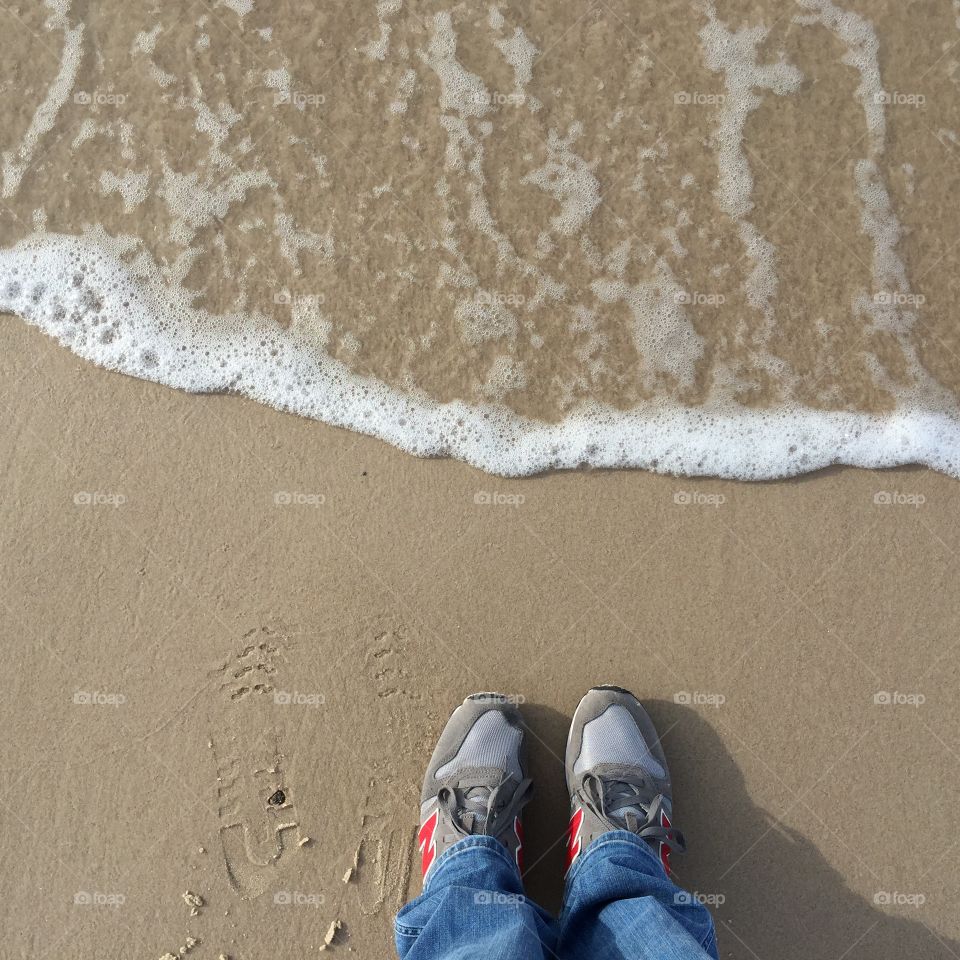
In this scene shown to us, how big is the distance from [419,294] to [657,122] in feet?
3.67

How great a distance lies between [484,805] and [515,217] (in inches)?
83.2

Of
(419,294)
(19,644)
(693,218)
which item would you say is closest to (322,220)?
(419,294)

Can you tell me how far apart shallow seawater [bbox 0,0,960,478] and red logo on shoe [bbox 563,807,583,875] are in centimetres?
120

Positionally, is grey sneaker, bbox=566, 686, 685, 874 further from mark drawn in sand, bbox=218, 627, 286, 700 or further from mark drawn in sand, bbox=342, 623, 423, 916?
mark drawn in sand, bbox=218, 627, 286, 700

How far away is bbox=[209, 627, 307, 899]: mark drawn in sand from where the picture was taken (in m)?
2.55

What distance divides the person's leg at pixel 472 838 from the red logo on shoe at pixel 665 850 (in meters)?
0.44

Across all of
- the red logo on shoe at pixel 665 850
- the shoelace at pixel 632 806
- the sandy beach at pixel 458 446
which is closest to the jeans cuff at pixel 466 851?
the sandy beach at pixel 458 446

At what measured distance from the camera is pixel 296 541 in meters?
2.64

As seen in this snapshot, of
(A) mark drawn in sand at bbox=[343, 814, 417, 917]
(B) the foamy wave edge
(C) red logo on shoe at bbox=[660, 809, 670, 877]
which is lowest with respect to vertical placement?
(A) mark drawn in sand at bbox=[343, 814, 417, 917]

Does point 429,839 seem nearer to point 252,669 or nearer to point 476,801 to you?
point 476,801

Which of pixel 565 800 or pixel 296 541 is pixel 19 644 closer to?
Answer: pixel 296 541

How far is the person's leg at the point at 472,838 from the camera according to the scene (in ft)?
6.79

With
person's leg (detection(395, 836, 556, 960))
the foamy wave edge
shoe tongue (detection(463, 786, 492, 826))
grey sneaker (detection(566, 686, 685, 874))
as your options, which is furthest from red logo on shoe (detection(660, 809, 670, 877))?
the foamy wave edge

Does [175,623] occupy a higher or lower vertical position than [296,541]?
lower
